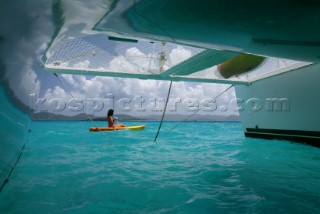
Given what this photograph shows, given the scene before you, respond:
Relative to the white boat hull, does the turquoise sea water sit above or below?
below

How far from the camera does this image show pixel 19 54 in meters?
2.12

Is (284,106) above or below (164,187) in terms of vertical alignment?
above

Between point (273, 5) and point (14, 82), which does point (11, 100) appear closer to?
point (14, 82)

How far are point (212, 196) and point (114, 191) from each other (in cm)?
128

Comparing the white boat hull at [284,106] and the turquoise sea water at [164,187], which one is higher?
the white boat hull at [284,106]

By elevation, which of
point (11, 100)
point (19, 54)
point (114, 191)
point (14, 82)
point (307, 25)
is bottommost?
point (114, 191)

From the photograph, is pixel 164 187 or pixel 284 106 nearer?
pixel 164 187

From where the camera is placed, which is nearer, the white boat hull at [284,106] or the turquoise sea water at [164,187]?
the turquoise sea water at [164,187]

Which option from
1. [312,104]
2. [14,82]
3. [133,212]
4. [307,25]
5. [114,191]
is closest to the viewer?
[307,25]

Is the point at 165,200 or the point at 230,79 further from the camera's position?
the point at 230,79

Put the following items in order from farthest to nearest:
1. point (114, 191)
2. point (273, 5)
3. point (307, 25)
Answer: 1. point (114, 191)
2. point (307, 25)
3. point (273, 5)

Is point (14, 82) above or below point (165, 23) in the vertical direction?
below

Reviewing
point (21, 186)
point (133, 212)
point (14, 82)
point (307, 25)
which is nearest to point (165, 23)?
point (307, 25)

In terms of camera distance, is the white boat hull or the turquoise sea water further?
the white boat hull
